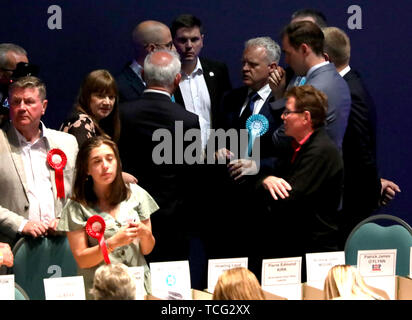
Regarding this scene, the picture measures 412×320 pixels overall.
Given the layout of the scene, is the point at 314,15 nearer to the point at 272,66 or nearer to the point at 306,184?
the point at 272,66

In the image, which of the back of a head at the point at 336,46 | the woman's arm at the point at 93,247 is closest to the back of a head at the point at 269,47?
the back of a head at the point at 336,46

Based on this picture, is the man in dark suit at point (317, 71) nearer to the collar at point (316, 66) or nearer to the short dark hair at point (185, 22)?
the collar at point (316, 66)

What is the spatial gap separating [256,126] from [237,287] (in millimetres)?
2329

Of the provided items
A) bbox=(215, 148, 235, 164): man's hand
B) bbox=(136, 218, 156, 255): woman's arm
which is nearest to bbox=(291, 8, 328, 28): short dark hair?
bbox=(215, 148, 235, 164): man's hand

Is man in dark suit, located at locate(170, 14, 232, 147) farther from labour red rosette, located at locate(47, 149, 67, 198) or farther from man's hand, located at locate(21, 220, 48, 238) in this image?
man's hand, located at locate(21, 220, 48, 238)

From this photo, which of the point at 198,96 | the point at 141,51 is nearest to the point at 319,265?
the point at 198,96

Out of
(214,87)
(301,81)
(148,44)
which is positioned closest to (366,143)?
(301,81)

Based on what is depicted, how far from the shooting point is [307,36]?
17.9 ft

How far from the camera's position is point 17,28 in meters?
6.54

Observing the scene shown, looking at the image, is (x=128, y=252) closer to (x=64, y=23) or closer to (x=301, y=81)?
(x=301, y=81)

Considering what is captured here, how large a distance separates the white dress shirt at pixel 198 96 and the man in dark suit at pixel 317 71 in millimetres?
662

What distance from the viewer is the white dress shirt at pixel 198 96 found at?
6.12 meters

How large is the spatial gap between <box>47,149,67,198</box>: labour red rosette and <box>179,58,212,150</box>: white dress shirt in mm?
1384
